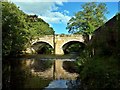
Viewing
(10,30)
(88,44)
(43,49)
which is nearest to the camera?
(88,44)

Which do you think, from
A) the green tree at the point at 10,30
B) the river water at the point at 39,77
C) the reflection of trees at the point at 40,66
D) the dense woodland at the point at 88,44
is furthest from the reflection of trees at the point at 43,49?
the river water at the point at 39,77

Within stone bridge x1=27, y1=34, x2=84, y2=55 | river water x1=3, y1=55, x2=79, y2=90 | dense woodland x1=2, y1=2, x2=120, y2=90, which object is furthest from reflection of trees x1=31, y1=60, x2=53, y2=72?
stone bridge x1=27, y1=34, x2=84, y2=55

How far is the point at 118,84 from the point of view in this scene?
31.0 feet

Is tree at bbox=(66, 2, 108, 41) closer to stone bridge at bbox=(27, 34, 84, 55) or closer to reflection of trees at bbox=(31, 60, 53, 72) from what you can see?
stone bridge at bbox=(27, 34, 84, 55)

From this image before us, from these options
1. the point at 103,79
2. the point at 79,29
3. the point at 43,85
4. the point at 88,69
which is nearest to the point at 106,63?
the point at 88,69

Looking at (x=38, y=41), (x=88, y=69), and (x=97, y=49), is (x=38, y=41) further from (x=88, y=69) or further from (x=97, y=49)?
(x=88, y=69)

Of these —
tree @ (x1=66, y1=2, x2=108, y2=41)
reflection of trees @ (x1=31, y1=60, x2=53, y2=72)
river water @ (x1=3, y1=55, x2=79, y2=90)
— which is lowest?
river water @ (x1=3, y1=55, x2=79, y2=90)

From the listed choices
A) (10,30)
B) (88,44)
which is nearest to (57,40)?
(10,30)

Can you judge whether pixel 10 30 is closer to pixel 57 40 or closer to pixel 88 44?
pixel 88 44

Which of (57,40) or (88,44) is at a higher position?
(57,40)

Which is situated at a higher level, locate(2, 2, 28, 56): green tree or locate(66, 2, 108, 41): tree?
locate(66, 2, 108, 41): tree

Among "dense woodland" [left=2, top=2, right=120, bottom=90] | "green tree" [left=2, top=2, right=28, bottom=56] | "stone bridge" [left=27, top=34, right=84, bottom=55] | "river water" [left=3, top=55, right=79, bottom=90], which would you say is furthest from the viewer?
"stone bridge" [left=27, top=34, right=84, bottom=55]

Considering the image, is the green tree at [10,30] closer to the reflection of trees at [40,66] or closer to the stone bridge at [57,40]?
the reflection of trees at [40,66]

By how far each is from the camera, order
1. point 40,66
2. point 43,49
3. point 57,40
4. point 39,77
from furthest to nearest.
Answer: point 43,49, point 57,40, point 40,66, point 39,77
